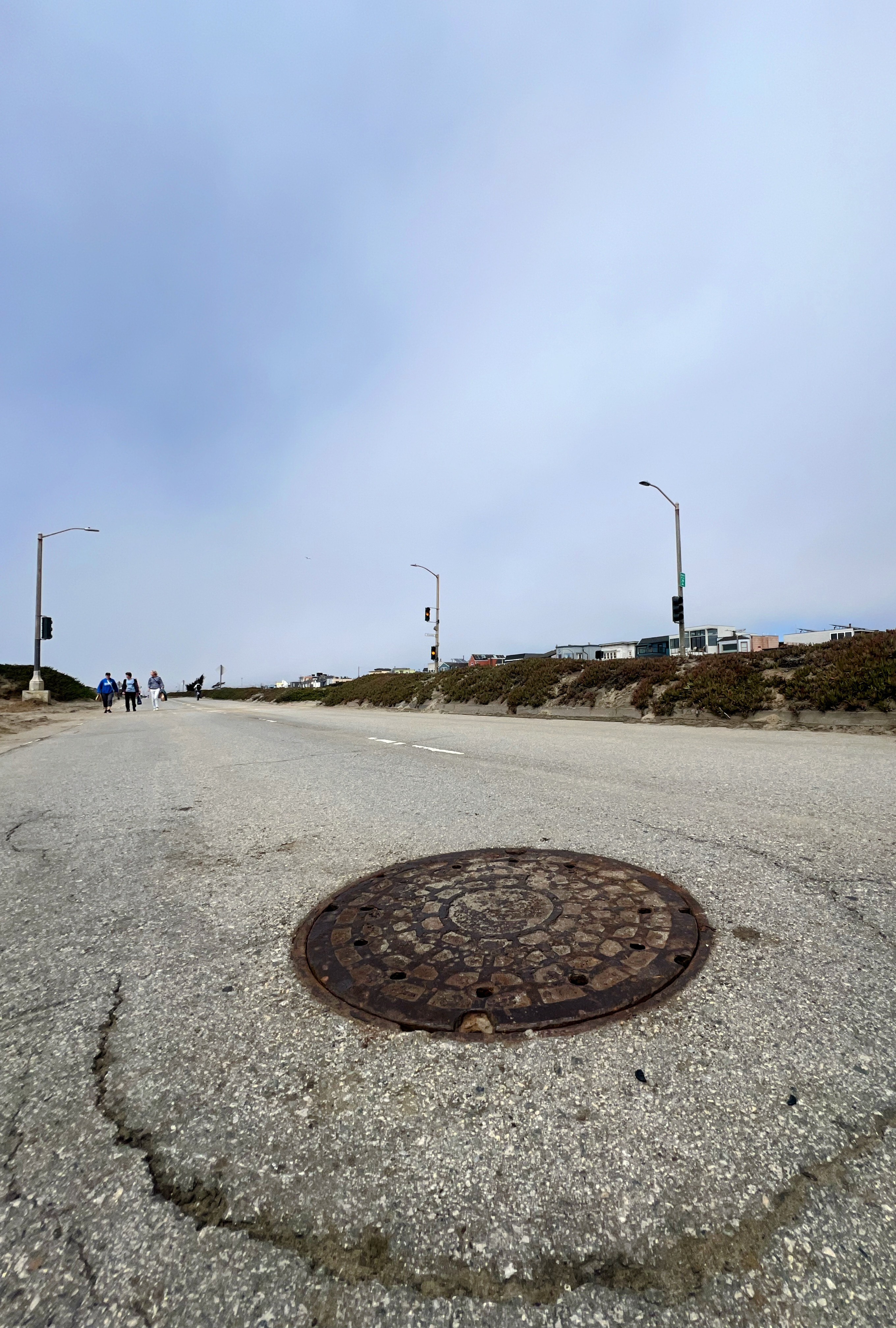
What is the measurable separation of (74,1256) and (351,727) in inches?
504

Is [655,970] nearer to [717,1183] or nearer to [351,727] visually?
[717,1183]

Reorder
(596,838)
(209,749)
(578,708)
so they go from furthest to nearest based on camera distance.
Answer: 1. (578,708)
2. (209,749)
3. (596,838)

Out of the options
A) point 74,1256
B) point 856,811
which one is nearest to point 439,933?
point 74,1256

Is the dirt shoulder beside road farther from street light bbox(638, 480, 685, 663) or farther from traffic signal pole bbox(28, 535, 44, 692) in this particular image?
street light bbox(638, 480, 685, 663)

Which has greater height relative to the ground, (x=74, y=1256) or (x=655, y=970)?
(x=655, y=970)

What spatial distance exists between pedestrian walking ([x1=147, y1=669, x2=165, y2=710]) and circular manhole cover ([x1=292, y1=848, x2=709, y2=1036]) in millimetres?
26720

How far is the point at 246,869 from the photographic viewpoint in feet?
10.9

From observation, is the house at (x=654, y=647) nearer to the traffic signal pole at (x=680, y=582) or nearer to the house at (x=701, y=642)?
the house at (x=701, y=642)

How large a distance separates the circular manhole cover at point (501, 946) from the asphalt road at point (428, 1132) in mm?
83

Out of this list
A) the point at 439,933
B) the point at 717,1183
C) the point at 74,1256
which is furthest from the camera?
the point at 439,933

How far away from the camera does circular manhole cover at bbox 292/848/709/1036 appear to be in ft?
5.93

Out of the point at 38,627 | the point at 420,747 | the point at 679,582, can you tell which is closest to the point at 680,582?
the point at 679,582

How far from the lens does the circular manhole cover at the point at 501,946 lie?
71.1 inches

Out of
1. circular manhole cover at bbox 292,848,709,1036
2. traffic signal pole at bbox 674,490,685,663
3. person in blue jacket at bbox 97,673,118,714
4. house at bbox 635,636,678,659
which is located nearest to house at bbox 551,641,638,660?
house at bbox 635,636,678,659
